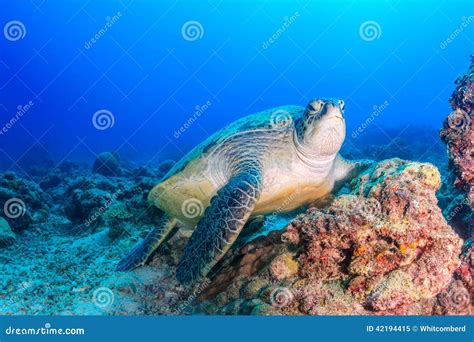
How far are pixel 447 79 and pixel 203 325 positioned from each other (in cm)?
10239

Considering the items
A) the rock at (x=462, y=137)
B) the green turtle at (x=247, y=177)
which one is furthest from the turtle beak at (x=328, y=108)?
the rock at (x=462, y=137)

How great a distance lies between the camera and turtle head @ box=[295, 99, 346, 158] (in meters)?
3.64

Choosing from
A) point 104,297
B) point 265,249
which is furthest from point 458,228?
point 104,297

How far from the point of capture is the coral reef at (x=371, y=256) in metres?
2.16

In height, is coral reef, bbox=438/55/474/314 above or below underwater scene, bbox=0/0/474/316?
above

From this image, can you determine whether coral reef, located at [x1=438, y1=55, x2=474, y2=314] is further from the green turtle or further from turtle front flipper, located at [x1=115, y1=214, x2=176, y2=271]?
turtle front flipper, located at [x1=115, y1=214, x2=176, y2=271]

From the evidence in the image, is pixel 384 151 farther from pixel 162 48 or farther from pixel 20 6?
pixel 162 48

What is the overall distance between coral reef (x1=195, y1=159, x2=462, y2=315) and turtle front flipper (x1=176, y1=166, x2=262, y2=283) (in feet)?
1.73

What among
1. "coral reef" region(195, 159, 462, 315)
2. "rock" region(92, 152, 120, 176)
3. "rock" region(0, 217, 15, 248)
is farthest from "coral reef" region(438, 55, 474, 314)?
"rock" region(92, 152, 120, 176)

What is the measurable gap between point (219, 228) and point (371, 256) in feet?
4.73

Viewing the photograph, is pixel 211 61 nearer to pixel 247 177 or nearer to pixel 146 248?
pixel 146 248

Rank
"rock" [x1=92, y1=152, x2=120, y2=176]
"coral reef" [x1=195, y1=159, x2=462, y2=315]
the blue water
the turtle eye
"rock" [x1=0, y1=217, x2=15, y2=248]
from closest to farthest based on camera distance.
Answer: "coral reef" [x1=195, y1=159, x2=462, y2=315], the turtle eye, "rock" [x1=0, y1=217, x2=15, y2=248], "rock" [x1=92, y1=152, x2=120, y2=176], the blue water

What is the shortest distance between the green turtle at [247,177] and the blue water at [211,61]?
183ft

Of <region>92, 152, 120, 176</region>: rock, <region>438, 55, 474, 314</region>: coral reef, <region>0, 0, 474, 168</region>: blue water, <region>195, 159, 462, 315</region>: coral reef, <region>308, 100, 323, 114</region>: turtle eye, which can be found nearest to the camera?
<region>195, 159, 462, 315</region>: coral reef
